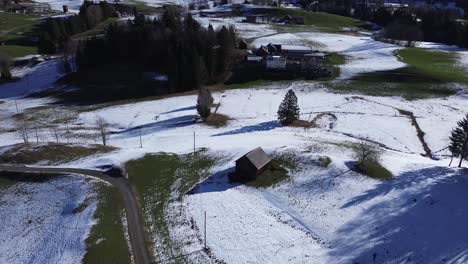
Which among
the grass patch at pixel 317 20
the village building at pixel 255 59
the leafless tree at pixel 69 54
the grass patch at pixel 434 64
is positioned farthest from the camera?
the grass patch at pixel 317 20

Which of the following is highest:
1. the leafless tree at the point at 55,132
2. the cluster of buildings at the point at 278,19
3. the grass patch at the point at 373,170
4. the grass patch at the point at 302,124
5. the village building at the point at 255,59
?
the cluster of buildings at the point at 278,19

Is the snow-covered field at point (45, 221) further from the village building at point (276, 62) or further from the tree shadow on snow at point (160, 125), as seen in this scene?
the village building at point (276, 62)

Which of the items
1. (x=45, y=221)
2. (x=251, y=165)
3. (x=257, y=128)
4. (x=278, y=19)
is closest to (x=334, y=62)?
(x=257, y=128)

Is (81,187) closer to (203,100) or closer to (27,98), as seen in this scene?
(203,100)

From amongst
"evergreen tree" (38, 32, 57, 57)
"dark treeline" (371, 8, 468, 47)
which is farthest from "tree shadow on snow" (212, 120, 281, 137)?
"dark treeline" (371, 8, 468, 47)

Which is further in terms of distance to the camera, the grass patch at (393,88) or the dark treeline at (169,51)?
the dark treeline at (169,51)

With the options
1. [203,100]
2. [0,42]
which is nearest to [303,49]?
[203,100]

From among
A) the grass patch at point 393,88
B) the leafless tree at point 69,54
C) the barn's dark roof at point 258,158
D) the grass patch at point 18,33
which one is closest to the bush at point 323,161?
the barn's dark roof at point 258,158
